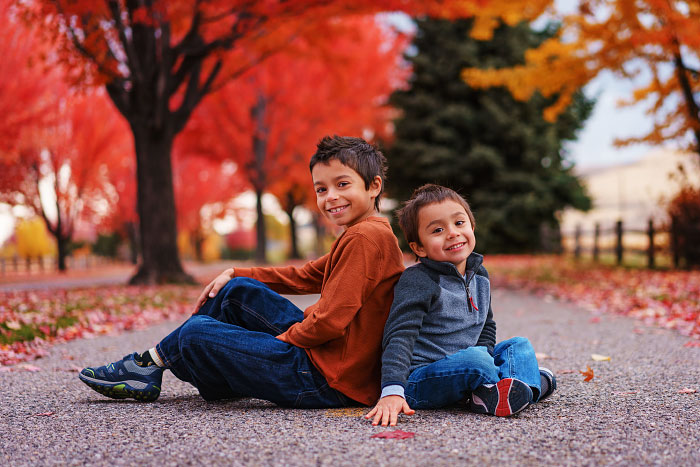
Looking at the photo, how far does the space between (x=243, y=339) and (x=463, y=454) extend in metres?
1.09

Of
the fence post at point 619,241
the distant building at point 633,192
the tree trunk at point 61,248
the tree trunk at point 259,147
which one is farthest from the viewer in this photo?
the tree trunk at point 61,248

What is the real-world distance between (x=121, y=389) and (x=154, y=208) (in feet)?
25.6

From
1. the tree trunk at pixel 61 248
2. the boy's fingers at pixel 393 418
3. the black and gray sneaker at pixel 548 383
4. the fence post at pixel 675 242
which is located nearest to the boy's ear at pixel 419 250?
the boy's fingers at pixel 393 418

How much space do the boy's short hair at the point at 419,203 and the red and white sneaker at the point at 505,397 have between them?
A: 0.70 m

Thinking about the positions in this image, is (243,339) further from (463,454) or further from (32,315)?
(32,315)

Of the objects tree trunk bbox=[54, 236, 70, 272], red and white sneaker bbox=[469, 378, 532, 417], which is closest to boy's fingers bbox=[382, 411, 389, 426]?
red and white sneaker bbox=[469, 378, 532, 417]

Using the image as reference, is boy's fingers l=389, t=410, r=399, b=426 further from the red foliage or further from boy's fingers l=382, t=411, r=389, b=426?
the red foliage

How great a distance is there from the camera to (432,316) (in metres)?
2.60

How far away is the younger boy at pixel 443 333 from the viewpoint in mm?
2453

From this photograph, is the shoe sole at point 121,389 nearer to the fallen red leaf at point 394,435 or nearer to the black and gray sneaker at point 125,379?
the black and gray sneaker at point 125,379

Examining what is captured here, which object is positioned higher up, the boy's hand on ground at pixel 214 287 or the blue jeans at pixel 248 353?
the boy's hand on ground at pixel 214 287

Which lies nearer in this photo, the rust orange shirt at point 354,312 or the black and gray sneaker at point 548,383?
the rust orange shirt at point 354,312

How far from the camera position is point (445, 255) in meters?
2.61

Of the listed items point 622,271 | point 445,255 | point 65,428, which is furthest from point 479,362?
point 622,271
